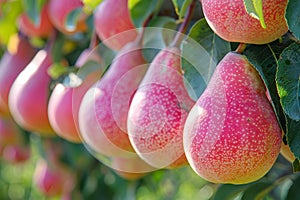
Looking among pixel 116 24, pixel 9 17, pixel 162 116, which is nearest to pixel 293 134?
pixel 162 116

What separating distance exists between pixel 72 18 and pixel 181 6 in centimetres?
38

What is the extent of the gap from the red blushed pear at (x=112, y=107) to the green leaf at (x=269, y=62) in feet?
0.77

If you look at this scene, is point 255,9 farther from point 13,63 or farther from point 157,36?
point 13,63

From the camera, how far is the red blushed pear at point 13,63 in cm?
148

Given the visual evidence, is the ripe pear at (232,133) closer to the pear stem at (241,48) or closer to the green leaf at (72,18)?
the pear stem at (241,48)

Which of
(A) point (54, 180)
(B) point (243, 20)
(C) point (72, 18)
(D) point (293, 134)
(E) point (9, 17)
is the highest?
(B) point (243, 20)

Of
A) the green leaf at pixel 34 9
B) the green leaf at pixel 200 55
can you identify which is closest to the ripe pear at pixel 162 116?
the green leaf at pixel 200 55

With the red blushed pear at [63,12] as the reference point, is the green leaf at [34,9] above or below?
above

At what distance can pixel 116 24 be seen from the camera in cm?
107

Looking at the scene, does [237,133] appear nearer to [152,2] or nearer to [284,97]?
[284,97]

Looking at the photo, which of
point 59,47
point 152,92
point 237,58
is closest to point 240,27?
point 237,58

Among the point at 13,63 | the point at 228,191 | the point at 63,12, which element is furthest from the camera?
the point at 13,63

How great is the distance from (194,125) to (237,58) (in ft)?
0.33

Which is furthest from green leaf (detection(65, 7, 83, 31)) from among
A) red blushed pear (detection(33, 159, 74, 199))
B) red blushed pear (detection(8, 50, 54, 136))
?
red blushed pear (detection(33, 159, 74, 199))
